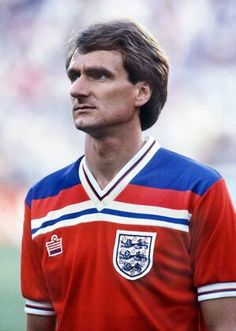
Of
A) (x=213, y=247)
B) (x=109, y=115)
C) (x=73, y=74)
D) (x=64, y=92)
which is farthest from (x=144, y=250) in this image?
(x=64, y=92)

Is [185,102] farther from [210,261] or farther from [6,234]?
[210,261]

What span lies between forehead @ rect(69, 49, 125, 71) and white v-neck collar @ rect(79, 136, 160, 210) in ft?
0.58

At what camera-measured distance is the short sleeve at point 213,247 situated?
1.81 meters

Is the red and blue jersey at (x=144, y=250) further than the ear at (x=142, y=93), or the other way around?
the ear at (x=142, y=93)

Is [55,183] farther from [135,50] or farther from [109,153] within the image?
[135,50]

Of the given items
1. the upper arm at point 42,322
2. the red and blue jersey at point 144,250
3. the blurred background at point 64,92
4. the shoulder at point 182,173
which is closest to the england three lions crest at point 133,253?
the red and blue jersey at point 144,250

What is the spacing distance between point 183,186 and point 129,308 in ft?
0.82

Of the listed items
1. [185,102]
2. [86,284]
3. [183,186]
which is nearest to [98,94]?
[183,186]

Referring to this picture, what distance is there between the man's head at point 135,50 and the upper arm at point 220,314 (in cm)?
39

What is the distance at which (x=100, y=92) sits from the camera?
186 cm

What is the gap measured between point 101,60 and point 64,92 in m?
0.99

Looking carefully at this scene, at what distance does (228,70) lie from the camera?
9.17 feet

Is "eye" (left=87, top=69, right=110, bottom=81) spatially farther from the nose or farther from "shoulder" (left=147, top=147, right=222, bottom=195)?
"shoulder" (left=147, top=147, right=222, bottom=195)

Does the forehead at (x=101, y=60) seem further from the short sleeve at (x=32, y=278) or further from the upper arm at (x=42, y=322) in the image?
the upper arm at (x=42, y=322)
